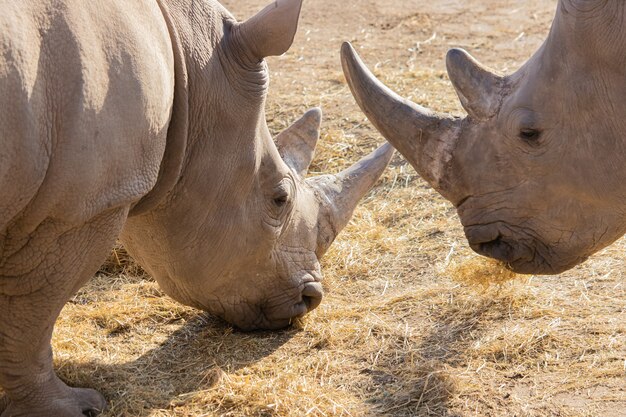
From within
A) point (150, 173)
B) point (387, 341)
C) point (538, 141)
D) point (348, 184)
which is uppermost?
point (150, 173)

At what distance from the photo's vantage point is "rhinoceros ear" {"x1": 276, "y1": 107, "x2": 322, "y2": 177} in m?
5.85

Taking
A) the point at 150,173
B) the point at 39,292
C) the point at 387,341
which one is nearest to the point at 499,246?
the point at 387,341

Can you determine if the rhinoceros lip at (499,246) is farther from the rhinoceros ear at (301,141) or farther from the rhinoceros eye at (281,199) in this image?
the rhinoceros ear at (301,141)

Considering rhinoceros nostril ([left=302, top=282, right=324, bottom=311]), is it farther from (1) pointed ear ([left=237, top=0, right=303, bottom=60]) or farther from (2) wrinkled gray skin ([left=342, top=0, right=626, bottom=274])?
(1) pointed ear ([left=237, top=0, right=303, bottom=60])

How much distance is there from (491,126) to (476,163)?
0.58 feet

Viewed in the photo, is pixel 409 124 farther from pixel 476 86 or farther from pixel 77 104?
pixel 77 104

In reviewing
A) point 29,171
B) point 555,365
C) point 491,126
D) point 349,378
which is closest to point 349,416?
point 349,378

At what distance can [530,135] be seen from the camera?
4.98m

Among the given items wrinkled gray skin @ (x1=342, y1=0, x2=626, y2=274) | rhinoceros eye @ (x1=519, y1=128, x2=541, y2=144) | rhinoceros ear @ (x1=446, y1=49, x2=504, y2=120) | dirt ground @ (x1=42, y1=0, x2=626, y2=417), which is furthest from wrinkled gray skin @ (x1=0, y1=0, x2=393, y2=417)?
rhinoceros eye @ (x1=519, y1=128, x2=541, y2=144)

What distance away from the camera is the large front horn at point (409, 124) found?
5.28 metres

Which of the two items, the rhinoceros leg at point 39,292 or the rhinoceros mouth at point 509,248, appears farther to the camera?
the rhinoceros mouth at point 509,248

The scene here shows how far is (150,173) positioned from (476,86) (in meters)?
1.62

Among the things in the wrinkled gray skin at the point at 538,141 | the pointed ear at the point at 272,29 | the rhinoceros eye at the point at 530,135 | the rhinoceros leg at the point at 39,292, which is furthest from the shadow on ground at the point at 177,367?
the rhinoceros eye at the point at 530,135

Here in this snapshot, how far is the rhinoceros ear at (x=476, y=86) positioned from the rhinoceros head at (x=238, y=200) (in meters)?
0.85
